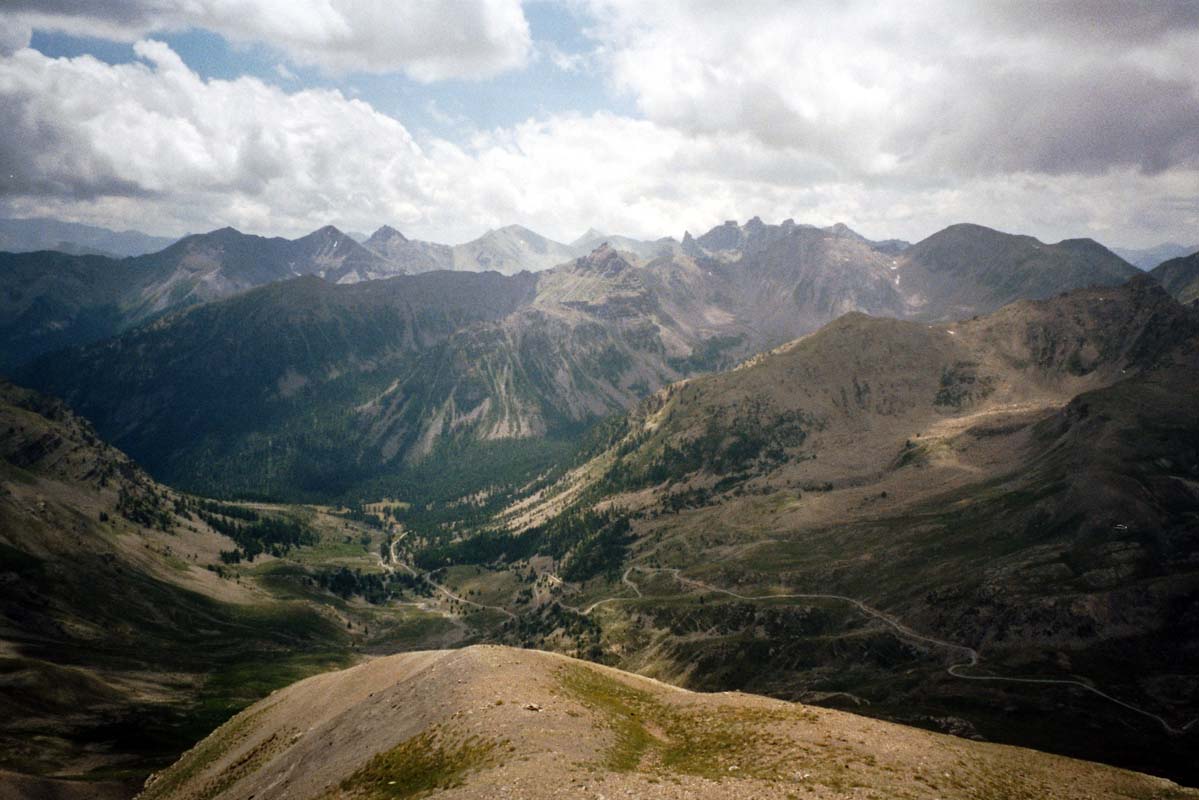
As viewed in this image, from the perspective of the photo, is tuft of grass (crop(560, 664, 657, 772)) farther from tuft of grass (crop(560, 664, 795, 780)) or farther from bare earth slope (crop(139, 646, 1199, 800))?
bare earth slope (crop(139, 646, 1199, 800))

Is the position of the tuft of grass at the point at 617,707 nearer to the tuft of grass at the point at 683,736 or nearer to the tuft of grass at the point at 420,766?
the tuft of grass at the point at 683,736

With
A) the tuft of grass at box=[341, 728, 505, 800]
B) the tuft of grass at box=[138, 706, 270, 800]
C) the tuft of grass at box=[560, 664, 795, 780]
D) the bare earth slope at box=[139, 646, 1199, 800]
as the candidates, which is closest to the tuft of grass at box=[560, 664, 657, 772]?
the tuft of grass at box=[560, 664, 795, 780]

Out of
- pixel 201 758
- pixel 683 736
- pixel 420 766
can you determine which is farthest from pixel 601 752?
pixel 201 758

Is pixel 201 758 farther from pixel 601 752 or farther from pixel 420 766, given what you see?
pixel 601 752

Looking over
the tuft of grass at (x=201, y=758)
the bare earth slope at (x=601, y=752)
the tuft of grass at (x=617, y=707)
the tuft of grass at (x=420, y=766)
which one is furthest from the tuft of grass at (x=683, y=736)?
the tuft of grass at (x=201, y=758)

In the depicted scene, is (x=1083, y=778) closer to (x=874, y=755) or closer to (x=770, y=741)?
(x=874, y=755)

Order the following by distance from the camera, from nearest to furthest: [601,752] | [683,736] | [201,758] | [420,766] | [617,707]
Answer: [601,752] → [420,766] → [683,736] → [617,707] → [201,758]
